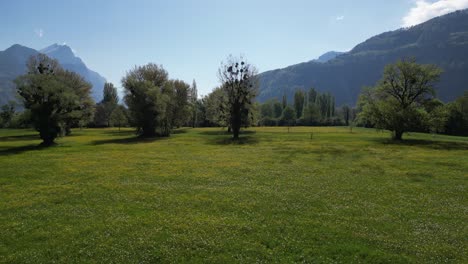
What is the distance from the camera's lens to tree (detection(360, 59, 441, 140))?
57.2m

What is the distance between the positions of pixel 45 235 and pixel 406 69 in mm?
67145

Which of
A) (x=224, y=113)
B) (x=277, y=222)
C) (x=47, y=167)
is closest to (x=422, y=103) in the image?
(x=224, y=113)

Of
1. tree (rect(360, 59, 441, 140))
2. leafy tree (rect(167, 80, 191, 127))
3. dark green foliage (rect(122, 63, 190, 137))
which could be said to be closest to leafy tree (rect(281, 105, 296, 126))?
leafy tree (rect(167, 80, 191, 127))

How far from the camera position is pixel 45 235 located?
41.3 feet

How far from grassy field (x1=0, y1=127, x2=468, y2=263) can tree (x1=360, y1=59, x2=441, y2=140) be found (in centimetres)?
3385

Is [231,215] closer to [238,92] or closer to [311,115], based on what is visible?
[238,92]

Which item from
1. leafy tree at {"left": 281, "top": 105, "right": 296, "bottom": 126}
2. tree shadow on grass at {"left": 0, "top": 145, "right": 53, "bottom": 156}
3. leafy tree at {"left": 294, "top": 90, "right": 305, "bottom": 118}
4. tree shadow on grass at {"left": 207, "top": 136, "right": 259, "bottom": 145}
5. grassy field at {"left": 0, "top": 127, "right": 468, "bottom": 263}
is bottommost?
grassy field at {"left": 0, "top": 127, "right": 468, "bottom": 263}

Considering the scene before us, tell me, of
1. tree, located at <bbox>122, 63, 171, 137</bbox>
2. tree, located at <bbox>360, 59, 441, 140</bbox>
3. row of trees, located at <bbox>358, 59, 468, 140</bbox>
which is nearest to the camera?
row of trees, located at <bbox>358, 59, 468, 140</bbox>

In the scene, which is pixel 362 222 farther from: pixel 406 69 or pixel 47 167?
pixel 406 69

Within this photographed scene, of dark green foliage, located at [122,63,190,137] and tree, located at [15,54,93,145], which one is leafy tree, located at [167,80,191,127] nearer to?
dark green foliage, located at [122,63,190,137]

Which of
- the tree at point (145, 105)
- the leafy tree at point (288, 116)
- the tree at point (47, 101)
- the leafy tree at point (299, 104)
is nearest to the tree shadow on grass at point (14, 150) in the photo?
the tree at point (47, 101)

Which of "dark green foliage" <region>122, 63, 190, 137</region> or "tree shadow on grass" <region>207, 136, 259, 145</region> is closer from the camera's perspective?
"tree shadow on grass" <region>207, 136, 259, 145</region>

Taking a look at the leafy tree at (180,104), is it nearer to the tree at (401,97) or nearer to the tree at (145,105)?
the tree at (145,105)

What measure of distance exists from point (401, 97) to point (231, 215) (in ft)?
196
